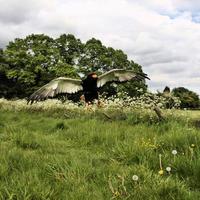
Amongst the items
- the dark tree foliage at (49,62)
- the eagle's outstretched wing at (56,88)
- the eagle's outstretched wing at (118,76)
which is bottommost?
the eagle's outstretched wing at (56,88)

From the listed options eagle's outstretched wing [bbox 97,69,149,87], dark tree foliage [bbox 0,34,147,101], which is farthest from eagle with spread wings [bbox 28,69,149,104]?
dark tree foliage [bbox 0,34,147,101]

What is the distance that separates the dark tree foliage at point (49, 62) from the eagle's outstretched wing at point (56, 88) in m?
37.9

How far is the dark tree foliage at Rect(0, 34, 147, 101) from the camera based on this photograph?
5681 cm

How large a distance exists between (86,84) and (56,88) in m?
2.12

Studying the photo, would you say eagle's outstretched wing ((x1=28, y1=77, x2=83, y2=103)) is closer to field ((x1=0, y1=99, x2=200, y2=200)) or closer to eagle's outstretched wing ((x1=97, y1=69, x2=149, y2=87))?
eagle's outstretched wing ((x1=97, y1=69, x2=149, y2=87))

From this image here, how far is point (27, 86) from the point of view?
59.6m

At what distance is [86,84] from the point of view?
17.3 meters

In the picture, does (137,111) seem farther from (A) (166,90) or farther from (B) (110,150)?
(B) (110,150)

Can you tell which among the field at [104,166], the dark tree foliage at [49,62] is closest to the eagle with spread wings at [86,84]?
the field at [104,166]

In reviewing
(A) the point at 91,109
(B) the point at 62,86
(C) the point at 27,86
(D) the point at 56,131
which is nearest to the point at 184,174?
(D) the point at 56,131

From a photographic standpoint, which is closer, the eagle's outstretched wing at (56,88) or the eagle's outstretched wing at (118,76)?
the eagle's outstretched wing at (56,88)

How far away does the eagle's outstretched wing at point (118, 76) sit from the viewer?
1484 centimetres

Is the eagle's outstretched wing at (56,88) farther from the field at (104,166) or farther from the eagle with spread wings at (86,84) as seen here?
the field at (104,166)

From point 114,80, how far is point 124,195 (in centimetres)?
1208
